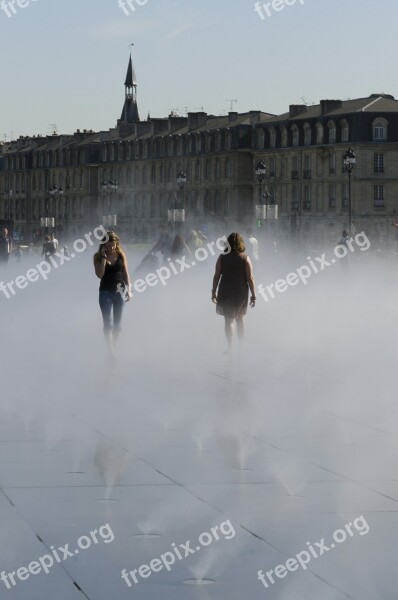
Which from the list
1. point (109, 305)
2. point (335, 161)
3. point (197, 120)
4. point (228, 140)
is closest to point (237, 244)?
point (109, 305)

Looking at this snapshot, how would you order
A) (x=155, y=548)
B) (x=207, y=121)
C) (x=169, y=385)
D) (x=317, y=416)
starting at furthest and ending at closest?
(x=207, y=121) → (x=169, y=385) → (x=317, y=416) → (x=155, y=548)

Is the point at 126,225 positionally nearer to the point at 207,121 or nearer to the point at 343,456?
the point at 207,121

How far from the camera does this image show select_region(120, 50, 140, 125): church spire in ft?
562

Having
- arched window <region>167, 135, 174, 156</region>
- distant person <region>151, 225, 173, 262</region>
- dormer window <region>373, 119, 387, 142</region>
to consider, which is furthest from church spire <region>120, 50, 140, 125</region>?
distant person <region>151, 225, 173, 262</region>

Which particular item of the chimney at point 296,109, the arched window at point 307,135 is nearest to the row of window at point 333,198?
the arched window at point 307,135

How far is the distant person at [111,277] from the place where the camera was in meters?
17.5

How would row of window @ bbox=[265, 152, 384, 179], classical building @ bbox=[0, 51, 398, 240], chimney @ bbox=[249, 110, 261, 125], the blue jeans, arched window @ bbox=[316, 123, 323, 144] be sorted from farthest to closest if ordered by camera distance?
chimney @ bbox=[249, 110, 261, 125], arched window @ bbox=[316, 123, 323, 144], row of window @ bbox=[265, 152, 384, 179], classical building @ bbox=[0, 51, 398, 240], the blue jeans

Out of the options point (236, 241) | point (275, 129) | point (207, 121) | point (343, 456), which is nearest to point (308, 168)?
point (275, 129)

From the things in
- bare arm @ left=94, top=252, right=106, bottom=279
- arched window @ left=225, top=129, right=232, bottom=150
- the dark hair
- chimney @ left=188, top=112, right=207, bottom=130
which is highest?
chimney @ left=188, top=112, right=207, bottom=130

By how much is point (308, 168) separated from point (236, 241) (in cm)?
9195

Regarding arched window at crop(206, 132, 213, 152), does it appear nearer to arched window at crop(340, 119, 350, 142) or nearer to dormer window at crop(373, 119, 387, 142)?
arched window at crop(340, 119, 350, 142)

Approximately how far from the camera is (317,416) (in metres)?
12.1

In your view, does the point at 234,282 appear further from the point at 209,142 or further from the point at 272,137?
the point at 209,142

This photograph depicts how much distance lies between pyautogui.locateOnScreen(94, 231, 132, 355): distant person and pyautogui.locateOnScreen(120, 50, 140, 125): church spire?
6065 inches
